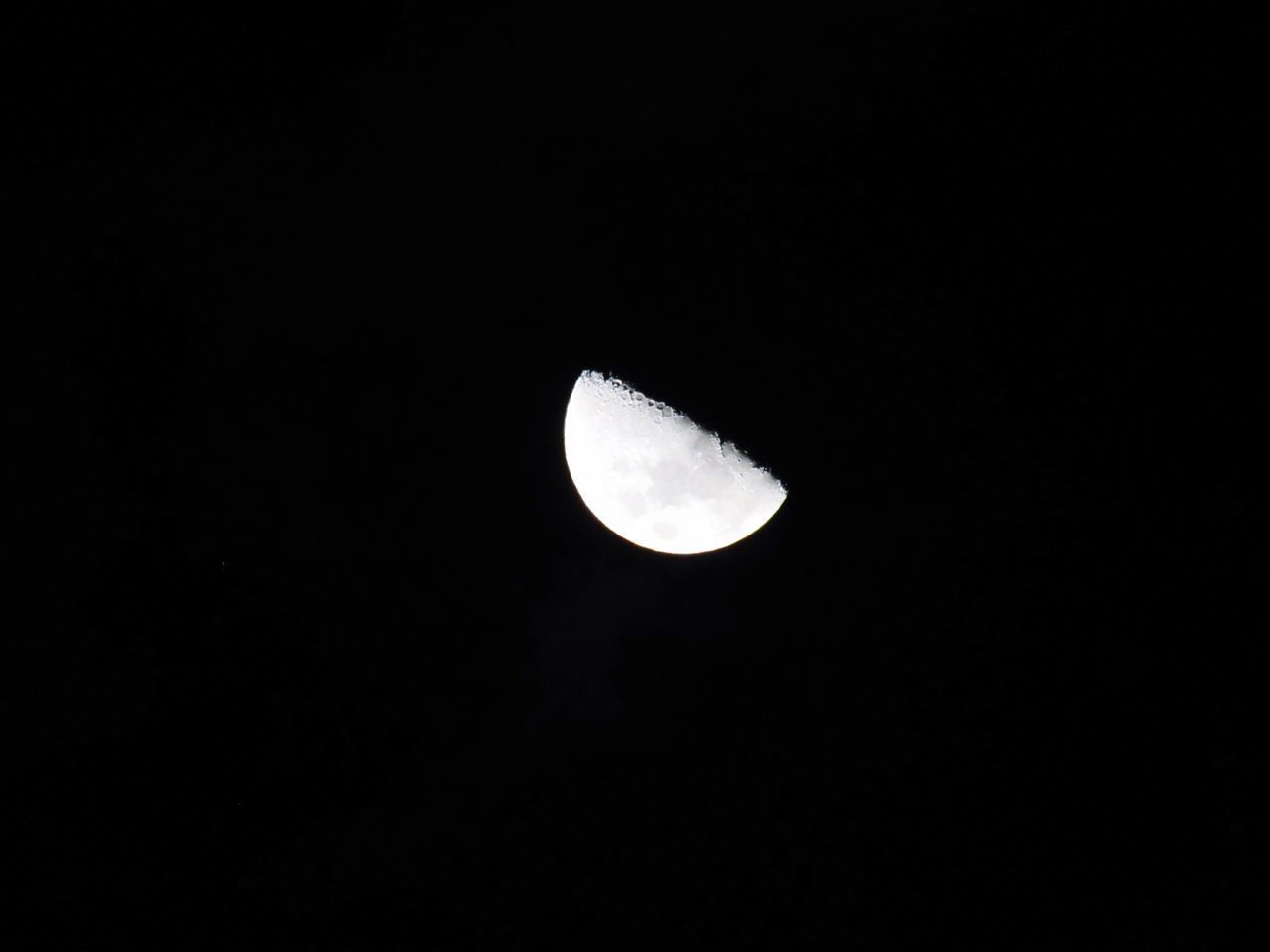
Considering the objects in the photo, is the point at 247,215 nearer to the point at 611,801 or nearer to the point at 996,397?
the point at 611,801

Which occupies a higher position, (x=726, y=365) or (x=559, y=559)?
(x=726, y=365)

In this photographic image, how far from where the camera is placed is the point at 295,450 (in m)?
1.86

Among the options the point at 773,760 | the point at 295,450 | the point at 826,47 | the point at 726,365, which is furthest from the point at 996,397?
the point at 295,450

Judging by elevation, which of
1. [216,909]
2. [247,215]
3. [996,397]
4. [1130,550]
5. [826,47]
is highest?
[826,47]

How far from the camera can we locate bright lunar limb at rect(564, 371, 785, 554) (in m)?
1.79

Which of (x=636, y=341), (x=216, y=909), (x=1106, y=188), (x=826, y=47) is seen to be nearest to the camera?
(x=826, y=47)

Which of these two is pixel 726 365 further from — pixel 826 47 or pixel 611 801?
pixel 611 801

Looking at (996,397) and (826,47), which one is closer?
(826,47)

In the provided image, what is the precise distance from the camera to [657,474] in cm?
184

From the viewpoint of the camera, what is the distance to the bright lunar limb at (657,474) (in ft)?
5.86

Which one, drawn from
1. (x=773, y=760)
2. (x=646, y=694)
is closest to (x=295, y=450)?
(x=646, y=694)

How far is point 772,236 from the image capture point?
1.74 m

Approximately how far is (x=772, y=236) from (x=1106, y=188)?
90cm

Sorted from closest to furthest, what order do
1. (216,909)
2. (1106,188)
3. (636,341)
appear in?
1. (1106,188)
2. (636,341)
3. (216,909)
